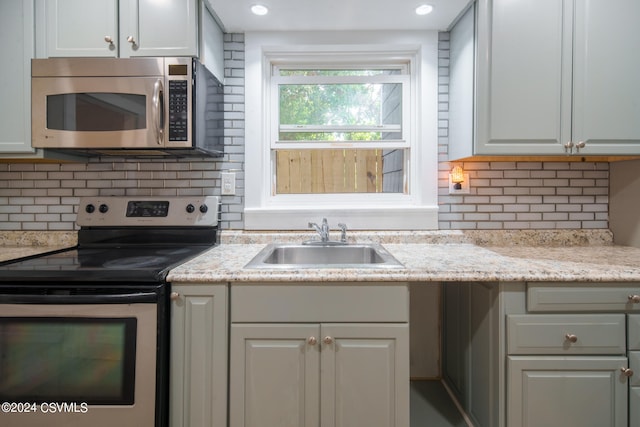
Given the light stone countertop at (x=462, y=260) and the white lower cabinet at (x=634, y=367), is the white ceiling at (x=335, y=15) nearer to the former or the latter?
the light stone countertop at (x=462, y=260)

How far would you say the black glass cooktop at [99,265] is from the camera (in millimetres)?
1242

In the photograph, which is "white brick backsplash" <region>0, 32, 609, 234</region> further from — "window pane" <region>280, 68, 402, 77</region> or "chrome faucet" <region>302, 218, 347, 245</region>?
"chrome faucet" <region>302, 218, 347, 245</region>

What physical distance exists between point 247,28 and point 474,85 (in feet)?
4.20

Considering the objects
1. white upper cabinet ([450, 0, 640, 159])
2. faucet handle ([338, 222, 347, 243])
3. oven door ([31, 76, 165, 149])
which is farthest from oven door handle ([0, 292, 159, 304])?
white upper cabinet ([450, 0, 640, 159])

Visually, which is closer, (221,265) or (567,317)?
(567,317)

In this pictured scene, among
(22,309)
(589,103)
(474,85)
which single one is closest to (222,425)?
(22,309)

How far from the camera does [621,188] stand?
6.19 feet

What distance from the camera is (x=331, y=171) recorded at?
84.0 inches

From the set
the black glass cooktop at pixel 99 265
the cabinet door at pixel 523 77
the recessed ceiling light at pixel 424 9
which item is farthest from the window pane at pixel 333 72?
the black glass cooktop at pixel 99 265

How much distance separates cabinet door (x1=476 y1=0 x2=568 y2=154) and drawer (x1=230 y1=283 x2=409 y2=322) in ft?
2.94

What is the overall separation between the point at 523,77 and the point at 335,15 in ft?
3.28

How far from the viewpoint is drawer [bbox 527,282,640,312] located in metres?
1.29

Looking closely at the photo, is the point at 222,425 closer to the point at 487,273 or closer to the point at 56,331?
the point at 56,331

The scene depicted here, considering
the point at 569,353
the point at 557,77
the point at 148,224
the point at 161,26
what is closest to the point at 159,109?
the point at 161,26
